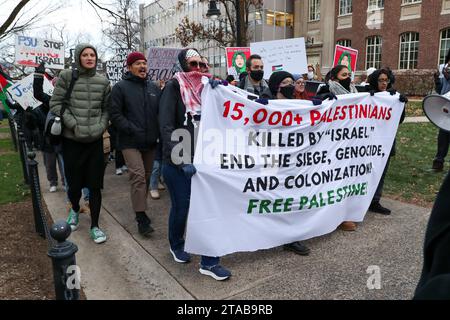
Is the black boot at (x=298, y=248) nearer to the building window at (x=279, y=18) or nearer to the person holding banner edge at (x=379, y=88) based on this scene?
the person holding banner edge at (x=379, y=88)

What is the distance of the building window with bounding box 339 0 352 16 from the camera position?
100.0 feet

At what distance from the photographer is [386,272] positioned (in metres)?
3.42

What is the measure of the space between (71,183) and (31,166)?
45cm

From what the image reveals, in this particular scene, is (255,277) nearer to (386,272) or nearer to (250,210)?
(250,210)

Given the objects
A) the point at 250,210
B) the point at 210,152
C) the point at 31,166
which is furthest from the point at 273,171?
the point at 31,166

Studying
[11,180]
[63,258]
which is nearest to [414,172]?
[63,258]

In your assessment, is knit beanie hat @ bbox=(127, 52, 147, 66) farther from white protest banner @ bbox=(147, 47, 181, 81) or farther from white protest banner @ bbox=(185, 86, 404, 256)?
white protest banner @ bbox=(147, 47, 181, 81)

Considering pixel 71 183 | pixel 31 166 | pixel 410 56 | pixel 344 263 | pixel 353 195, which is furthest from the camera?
pixel 410 56

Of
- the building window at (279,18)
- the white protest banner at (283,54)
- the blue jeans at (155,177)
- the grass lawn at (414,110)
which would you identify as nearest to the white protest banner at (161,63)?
the white protest banner at (283,54)

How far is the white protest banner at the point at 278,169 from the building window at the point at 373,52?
89.9 feet

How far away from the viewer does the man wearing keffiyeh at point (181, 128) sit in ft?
11.0

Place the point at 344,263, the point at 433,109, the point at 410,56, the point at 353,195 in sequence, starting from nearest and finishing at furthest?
the point at 433,109
the point at 344,263
the point at 353,195
the point at 410,56

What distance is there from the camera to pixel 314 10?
33.3 meters

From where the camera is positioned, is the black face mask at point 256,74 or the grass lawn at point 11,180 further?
the grass lawn at point 11,180
